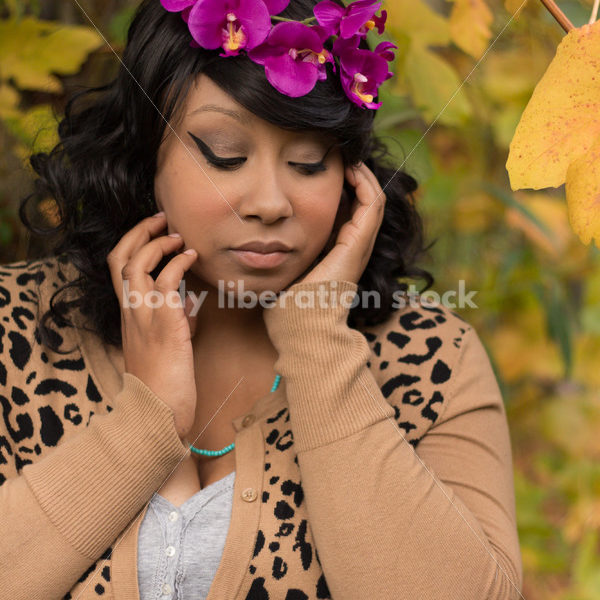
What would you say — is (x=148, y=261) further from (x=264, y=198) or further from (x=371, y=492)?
(x=371, y=492)

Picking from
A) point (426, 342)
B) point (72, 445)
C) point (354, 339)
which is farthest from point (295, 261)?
point (72, 445)

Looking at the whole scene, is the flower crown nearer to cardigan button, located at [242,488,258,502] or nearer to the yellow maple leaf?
the yellow maple leaf

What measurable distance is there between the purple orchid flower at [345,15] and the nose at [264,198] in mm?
182

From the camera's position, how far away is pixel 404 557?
0.89 meters

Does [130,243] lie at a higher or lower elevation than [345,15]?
lower

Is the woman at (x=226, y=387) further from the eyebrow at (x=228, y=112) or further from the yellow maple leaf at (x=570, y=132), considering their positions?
the yellow maple leaf at (x=570, y=132)

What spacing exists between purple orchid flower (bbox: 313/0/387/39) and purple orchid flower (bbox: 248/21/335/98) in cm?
1

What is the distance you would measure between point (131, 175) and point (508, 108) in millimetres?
1050

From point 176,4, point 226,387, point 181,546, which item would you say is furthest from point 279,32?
point 181,546

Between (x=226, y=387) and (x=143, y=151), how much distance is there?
36cm

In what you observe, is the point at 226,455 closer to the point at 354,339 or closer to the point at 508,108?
the point at 354,339

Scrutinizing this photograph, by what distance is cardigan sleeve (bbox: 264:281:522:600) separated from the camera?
2.93ft

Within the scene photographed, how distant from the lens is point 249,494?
98 cm

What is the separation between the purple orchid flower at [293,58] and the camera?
884 mm
